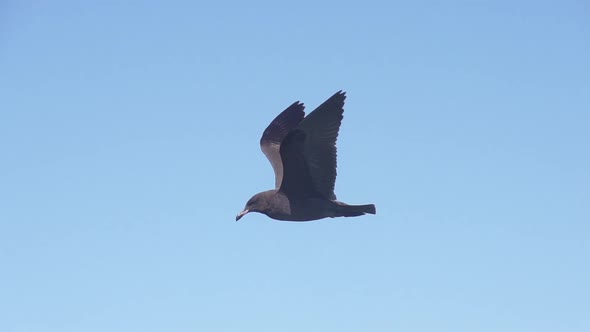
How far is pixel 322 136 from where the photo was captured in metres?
17.0

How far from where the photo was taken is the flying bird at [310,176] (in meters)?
16.8

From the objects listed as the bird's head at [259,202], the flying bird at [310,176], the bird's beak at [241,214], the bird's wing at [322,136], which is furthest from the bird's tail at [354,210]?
the bird's beak at [241,214]

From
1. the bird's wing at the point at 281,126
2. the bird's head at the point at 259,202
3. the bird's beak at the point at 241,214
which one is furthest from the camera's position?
the bird's wing at the point at 281,126

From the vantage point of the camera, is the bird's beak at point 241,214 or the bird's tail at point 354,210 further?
the bird's beak at point 241,214

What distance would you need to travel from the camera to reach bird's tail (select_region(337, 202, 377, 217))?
673 inches

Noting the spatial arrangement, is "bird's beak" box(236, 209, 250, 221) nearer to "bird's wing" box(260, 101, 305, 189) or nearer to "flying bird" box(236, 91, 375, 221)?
"flying bird" box(236, 91, 375, 221)

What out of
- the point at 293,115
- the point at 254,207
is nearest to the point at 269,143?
the point at 293,115

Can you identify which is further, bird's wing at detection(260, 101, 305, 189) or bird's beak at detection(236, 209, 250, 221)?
bird's wing at detection(260, 101, 305, 189)

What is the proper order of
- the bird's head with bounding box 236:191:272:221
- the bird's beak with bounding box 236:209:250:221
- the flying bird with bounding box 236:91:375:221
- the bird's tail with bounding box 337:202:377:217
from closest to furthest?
the flying bird with bounding box 236:91:375:221, the bird's tail with bounding box 337:202:377:217, the bird's head with bounding box 236:191:272:221, the bird's beak with bounding box 236:209:250:221

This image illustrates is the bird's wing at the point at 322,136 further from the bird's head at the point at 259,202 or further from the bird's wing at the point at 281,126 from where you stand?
the bird's wing at the point at 281,126

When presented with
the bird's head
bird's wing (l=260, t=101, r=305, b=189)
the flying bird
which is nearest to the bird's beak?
the flying bird

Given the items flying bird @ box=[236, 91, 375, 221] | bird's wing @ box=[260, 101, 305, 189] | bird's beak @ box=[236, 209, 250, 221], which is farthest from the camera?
bird's wing @ box=[260, 101, 305, 189]

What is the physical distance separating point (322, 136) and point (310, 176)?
817 millimetres

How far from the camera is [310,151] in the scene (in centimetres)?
1697
